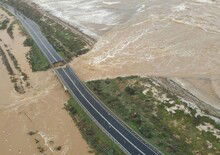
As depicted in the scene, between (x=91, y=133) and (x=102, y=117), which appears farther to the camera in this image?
(x=102, y=117)

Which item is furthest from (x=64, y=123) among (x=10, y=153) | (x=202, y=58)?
(x=202, y=58)

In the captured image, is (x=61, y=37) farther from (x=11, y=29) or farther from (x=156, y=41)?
(x=156, y=41)

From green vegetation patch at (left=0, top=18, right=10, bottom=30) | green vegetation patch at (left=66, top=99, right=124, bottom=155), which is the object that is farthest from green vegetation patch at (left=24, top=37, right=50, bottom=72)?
green vegetation patch at (left=0, top=18, right=10, bottom=30)

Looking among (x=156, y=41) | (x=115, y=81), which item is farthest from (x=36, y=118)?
(x=156, y=41)

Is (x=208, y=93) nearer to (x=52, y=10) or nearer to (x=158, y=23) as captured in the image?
(x=158, y=23)

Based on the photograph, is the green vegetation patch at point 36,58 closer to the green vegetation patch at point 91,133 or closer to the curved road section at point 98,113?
the curved road section at point 98,113

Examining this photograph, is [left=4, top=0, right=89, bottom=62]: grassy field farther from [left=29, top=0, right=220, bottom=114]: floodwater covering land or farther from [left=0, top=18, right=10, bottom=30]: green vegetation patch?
[left=0, top=18, right=10, bottom=30]: green vegetation patch
